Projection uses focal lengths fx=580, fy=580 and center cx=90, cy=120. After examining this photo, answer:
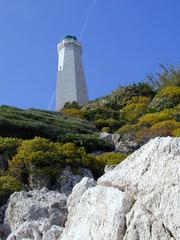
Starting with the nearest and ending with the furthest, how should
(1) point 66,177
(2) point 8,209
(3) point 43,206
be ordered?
(3) point 43,206 < (2) point 8,209 < (1) point 66,177

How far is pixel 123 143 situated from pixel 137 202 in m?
15.4

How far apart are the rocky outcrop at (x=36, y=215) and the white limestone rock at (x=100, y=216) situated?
2.42 ft

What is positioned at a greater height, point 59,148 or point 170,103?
A: point 170,103

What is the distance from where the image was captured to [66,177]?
14.2 meters

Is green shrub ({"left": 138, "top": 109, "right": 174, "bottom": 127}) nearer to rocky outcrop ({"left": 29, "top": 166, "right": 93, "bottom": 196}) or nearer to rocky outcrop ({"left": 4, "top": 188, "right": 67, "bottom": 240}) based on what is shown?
rocky outcrop ({"left": 29, "top": 166, "right": 93, "bottom": 196})

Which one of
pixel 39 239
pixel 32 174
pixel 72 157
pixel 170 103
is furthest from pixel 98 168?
pixel 170 103

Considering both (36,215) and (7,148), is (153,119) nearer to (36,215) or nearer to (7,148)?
(7,148)

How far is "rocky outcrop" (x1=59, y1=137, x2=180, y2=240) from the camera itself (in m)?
6.45

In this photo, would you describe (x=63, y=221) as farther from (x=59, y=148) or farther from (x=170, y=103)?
(x=170, y=103)

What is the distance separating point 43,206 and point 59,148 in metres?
5.37

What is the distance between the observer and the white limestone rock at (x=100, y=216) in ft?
22.7

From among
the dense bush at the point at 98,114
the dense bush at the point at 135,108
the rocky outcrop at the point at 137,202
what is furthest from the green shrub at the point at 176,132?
the rocky outcrop at the point at 137,202

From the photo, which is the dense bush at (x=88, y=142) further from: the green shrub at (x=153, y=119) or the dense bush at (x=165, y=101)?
the dense bush at (x=165, y=101)

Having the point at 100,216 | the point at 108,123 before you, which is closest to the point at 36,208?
the point at 100,216
